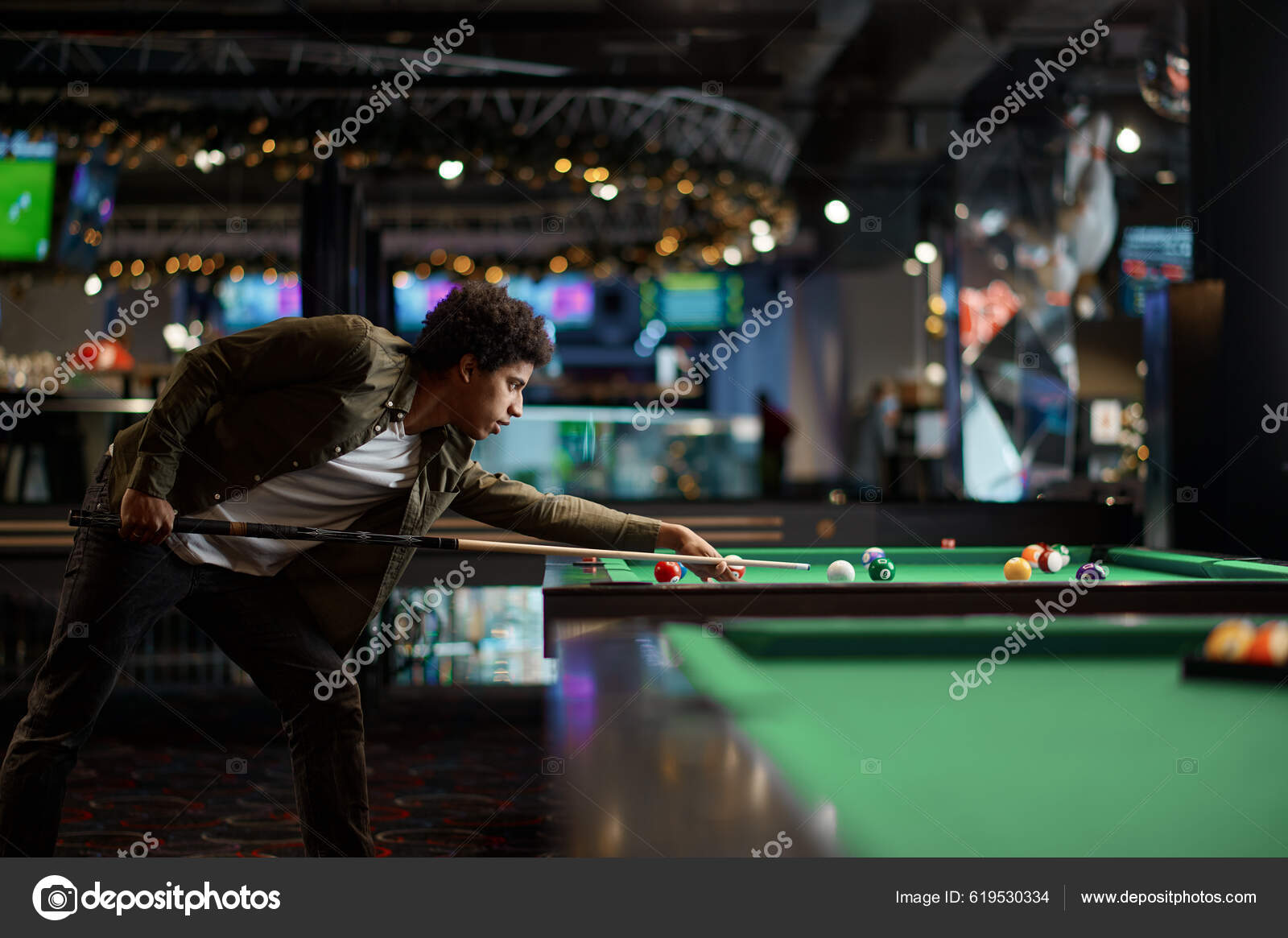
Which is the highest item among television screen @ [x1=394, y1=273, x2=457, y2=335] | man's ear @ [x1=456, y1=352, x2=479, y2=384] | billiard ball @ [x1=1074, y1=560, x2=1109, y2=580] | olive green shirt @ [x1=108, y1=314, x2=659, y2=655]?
television screen @ [x1=394, y1=273, x2=457, y2=335]

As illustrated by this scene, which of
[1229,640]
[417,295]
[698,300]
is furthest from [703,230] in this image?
[1229,640]

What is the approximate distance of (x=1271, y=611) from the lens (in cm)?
254

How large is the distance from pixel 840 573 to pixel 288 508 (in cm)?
125

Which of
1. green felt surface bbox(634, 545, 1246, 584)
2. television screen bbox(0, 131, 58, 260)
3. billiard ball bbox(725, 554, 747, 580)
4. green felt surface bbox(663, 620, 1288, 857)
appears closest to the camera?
green felt surface bbox(663, 620, 1288, 857)

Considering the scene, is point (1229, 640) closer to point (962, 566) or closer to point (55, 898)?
point (962, 566)

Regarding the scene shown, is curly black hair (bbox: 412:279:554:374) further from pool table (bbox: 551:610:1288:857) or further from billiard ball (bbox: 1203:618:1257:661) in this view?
billiard ball (bbox: 1203:618:1257:661)

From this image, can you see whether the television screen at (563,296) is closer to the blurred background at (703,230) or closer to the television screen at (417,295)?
the blurred background at (703,230)

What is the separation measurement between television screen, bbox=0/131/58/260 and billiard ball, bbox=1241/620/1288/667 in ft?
24.2

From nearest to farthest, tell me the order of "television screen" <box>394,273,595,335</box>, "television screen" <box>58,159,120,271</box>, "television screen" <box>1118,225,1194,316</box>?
"television screen" <box>1118,225,1194,316</box>
"television screen" <box>58,159,120,271</box>
"television screen" <box>394,273,595,335</box>

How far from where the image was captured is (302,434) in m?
2.43

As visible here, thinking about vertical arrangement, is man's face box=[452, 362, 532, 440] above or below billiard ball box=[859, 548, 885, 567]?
above

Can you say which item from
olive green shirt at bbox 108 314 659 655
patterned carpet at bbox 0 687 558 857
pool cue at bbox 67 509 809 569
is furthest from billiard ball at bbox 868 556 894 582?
patterned carpet at bbox 0 687 558 857

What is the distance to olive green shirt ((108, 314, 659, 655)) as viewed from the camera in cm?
229

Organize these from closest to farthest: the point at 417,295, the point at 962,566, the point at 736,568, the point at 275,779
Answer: the point at 736,568, the point at 962,566, the point at 275,779, the point at 417,295
